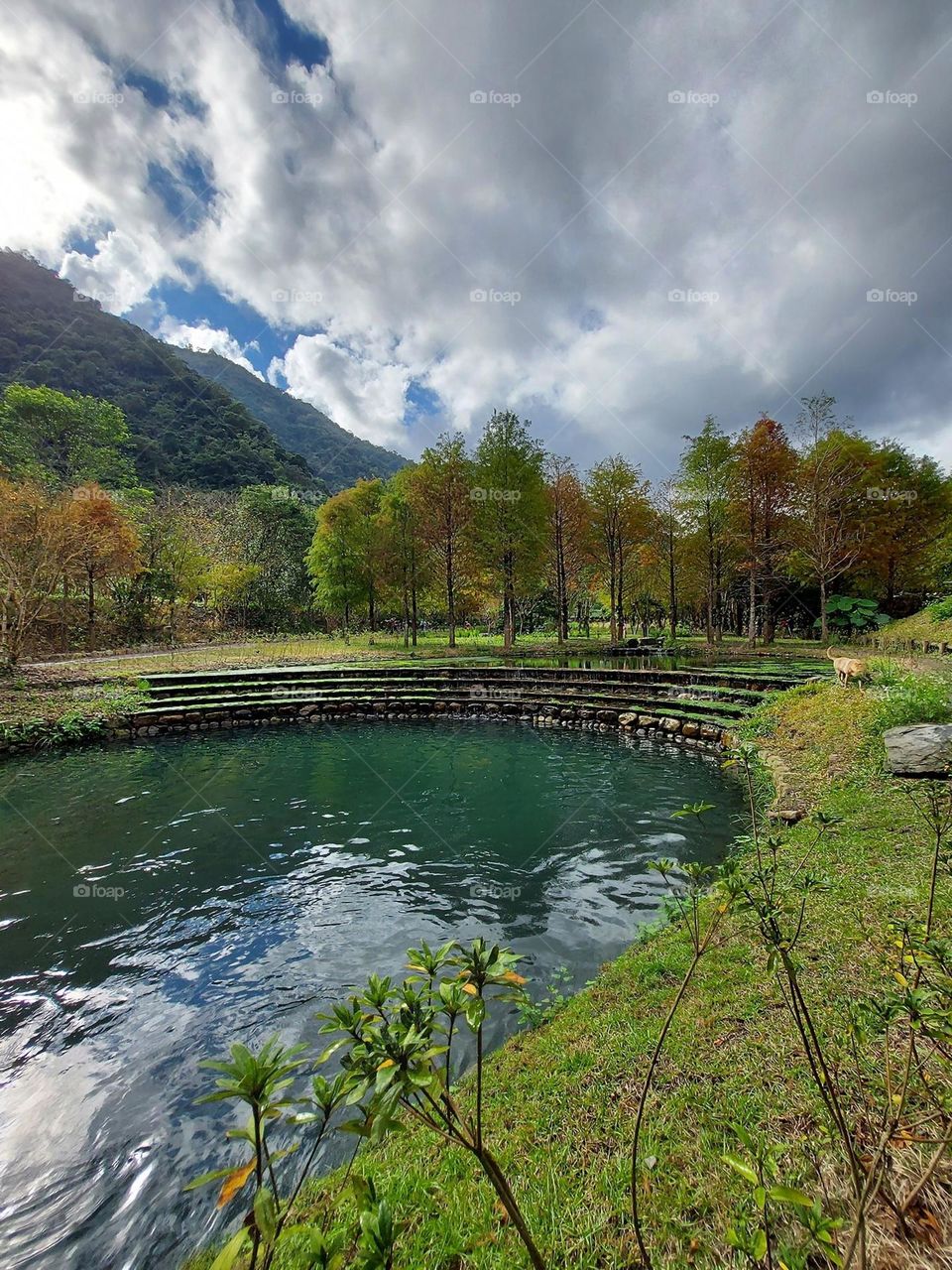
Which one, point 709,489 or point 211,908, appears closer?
point 211,908

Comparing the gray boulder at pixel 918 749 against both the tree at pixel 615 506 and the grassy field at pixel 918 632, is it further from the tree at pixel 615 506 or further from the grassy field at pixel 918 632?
the tree at pixel 615 506

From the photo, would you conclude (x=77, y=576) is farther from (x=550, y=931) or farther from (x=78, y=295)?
(x=78, y=295)

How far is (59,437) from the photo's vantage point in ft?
130

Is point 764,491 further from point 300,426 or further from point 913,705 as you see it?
point 300,426

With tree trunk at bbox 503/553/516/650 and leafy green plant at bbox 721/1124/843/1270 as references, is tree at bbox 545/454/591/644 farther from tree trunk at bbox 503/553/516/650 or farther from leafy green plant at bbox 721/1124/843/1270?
leafy green plant at bbox 721/1124/843/1270

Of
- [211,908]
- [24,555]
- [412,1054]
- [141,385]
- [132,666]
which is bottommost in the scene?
[211,908]

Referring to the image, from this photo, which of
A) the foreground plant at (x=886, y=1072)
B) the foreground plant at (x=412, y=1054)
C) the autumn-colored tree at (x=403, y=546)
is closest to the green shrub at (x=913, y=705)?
the foreground plant at (x=886, y=1072)

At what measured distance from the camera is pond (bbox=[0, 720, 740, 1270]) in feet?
9.40

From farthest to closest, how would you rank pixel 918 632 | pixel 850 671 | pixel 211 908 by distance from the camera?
pixel 918 632
pixel 850 671
pixel 211 908

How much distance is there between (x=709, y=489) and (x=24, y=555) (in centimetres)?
3082

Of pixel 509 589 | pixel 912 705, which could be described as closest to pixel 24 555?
pixel 509 589

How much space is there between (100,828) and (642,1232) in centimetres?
831

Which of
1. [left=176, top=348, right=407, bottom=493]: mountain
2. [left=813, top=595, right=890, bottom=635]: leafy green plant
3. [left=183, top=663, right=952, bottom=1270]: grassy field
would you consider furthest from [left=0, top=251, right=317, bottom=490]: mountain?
[left=183, top=663, right=952, bottom=1270]: grassy field

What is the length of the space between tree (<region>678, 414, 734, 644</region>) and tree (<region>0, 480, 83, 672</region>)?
29.0 meters
